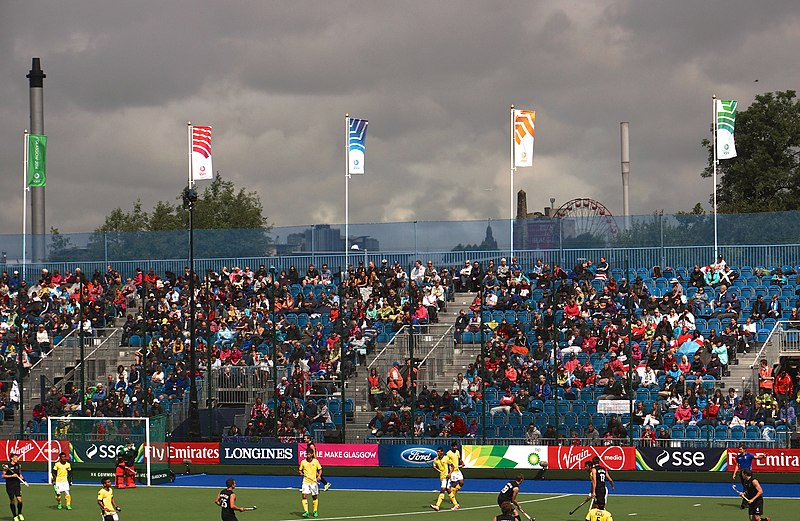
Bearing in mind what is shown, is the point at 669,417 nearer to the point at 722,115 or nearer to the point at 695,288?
the point at 695,288

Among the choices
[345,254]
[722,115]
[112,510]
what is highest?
[722,115]

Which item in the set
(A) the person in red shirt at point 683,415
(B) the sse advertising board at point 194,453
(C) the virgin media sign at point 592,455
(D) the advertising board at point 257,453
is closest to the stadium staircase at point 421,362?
(D) the advertising board at point 257,453

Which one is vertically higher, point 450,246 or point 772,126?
point 772,126

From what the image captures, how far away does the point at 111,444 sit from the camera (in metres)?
41.3

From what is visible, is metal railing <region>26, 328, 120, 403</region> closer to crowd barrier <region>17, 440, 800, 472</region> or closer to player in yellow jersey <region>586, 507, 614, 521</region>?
crowd barrier <region>17, 440, 800, 472</region>

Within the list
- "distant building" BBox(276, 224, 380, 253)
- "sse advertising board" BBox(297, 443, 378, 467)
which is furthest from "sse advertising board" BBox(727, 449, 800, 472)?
"distant building" BBox(276, 224, 380, 253)

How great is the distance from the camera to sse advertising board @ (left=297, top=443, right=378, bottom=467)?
42.2m

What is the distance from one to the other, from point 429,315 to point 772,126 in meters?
36.0

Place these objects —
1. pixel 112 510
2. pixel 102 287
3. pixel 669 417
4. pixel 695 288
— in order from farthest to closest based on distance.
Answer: pixel 102 287, pixel 695 288, pixel 669 417, pixel 112 510

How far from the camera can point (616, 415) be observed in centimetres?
4047

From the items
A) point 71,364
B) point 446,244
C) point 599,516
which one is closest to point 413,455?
point 446,244

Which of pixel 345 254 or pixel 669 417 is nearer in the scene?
pixel 669 417

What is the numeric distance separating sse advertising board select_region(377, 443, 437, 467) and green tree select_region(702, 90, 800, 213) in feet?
133

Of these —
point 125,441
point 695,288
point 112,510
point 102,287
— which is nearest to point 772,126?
point 695,288
